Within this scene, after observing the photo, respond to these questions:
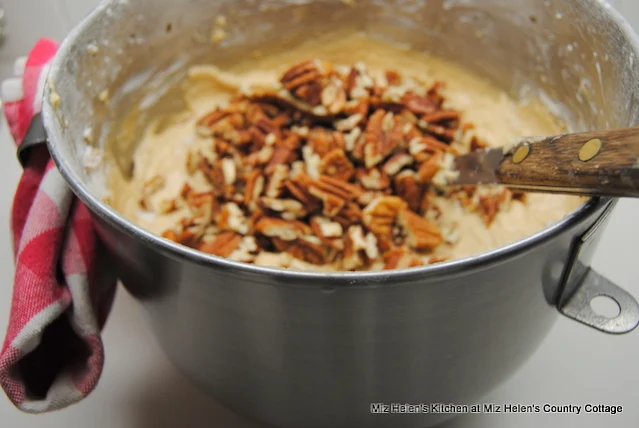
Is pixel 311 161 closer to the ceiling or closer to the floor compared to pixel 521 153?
closer to the floor

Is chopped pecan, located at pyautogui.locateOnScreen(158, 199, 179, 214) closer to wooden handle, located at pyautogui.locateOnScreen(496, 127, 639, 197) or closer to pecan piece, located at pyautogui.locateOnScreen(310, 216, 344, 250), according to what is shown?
pecan piece, located at pyautogui.locateOnScreen(310, 216, 344, 250)

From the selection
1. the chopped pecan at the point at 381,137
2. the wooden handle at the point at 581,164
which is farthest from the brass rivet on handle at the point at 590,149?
the chopped pecan at the point at 381,137

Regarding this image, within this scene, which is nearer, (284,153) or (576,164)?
(576,164)

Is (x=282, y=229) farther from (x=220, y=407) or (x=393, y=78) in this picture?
(x=393, y=78)

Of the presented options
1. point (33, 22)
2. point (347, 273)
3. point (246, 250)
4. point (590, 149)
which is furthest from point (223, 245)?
point (33, 22)

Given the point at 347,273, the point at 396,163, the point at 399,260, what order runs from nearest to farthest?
1. the point at 347,273
2. the point at 399,260
3. the point at 396,163

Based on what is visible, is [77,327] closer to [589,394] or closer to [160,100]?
[160,100]

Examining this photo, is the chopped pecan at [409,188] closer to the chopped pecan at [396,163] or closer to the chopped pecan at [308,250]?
the chopped pecan at [396,163]

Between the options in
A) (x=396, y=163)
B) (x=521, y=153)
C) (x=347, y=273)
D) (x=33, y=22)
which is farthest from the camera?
(x=33, y=22)
